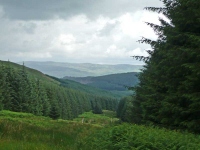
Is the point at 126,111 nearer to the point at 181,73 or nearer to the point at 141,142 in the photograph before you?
the point at 181,73

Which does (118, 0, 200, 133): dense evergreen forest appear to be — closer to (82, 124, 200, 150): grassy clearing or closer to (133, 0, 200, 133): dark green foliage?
(133, 0, 200, 133): dark green foliage

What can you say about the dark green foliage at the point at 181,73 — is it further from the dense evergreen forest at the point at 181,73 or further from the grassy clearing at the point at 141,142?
the grassy clearing at the point at 141,142

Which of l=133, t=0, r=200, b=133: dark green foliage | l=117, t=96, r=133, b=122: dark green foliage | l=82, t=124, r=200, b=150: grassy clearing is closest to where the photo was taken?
l=82, t=124, r=200, b=150: grassy clearing

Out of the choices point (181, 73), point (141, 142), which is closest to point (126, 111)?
point (181, 73)

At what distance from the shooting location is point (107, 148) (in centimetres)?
834

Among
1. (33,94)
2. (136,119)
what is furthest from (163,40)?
(33,94)

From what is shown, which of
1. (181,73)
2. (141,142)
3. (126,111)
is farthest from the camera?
(126,111)

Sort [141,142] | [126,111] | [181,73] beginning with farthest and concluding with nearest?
1. [126,111]
2. [181,73]
3. [141,142]

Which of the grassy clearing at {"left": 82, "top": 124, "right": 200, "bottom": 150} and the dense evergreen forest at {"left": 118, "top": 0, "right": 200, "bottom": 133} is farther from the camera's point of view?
the dense evergreen forest at {"left": 118, "top": 0, "right": 200, "bottom": 133}

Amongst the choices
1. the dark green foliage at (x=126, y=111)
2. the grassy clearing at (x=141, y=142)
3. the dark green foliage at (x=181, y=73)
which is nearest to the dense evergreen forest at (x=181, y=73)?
the dark green foliage at (x=181, y=73)

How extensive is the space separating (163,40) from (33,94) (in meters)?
53.7

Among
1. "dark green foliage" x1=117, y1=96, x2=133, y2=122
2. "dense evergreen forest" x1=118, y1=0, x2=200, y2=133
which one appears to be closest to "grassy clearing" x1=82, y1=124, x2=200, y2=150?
"dense evergreen forest" x1=118, y1=0, x2=200, y2=133

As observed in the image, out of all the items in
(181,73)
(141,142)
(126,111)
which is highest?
(181,73)

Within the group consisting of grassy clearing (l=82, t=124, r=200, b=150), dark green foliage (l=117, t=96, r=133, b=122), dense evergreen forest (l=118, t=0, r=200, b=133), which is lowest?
dark green foliage (l=117, t=96, r=133, b=122)
